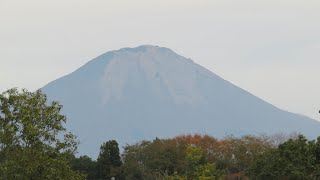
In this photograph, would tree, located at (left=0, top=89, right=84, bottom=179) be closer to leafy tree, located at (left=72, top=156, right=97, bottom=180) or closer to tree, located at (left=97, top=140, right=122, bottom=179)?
tree, located at (left=97, top=140, right=122, bottom=179)

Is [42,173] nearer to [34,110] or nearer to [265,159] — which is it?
[34,110]

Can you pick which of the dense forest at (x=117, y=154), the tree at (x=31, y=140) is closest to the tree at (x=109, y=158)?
the dense forest at (x=117, y=154)

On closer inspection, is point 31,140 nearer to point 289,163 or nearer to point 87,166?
point 289,163

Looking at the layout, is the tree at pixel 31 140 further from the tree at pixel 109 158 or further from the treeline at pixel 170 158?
the tree at pixel 109 158

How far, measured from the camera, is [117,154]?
77188mm

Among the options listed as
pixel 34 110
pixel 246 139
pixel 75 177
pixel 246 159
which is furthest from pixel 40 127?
pixel 246 139

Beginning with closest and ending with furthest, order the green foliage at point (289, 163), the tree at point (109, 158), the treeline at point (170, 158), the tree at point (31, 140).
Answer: the tree at point (31, 140), the green foliage at point (289, 163), the treeline at point (170, 158), the tree at point (109, 158)

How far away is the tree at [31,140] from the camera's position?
24.1m

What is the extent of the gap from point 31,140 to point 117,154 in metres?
52.6

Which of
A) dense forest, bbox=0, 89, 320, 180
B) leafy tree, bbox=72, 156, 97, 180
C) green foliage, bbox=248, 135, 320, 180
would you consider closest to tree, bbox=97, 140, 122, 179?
dense forest, bbox=0, 89, 320, 180

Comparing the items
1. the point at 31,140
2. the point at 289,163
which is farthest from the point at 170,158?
the point at 31,140

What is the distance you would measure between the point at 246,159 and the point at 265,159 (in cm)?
2723

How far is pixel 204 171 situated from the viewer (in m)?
47.2

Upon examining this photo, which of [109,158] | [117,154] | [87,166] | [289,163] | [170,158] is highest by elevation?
[117,154]
